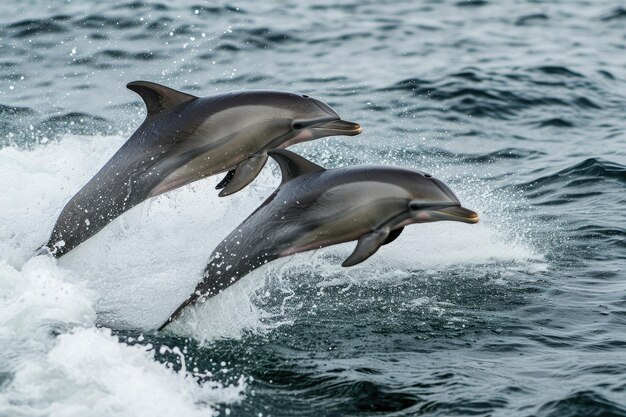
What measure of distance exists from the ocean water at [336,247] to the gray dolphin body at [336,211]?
329 millimetres

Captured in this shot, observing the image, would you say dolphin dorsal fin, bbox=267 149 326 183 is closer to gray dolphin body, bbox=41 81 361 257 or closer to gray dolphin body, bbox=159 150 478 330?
gray dolphin body, bbox=159 150 478 330

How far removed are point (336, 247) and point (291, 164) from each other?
3.16 meters

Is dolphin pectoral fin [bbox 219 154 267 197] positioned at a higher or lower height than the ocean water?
Answer: higher

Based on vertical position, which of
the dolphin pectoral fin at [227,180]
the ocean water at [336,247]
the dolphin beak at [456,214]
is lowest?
the ocean water at [336,247]

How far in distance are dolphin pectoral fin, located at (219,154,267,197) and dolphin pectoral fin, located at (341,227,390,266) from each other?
1.35m

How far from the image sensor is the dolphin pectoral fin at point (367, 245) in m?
8.55

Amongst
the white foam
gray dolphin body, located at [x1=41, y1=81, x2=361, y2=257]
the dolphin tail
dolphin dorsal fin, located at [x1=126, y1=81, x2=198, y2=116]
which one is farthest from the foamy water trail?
dolphin dorsal fin, located at [x1=126, y1=81, x2=198, y2=116]

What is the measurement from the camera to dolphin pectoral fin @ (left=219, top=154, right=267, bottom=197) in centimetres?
944

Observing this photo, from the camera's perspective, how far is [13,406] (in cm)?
775

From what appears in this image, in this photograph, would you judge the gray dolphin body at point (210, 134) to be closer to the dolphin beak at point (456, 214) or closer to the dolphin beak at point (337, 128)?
the dolphin beak at point (337, 128)

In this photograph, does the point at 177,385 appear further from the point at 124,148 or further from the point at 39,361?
the point at 124,148

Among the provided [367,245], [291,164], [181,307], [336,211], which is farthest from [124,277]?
[367,245]

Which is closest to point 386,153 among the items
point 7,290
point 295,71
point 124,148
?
point 295,71

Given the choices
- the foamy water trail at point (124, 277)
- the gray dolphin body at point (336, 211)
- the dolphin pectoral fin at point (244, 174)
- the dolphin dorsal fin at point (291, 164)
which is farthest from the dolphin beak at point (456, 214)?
the dolphin pectoral fin at point (244, 174)
